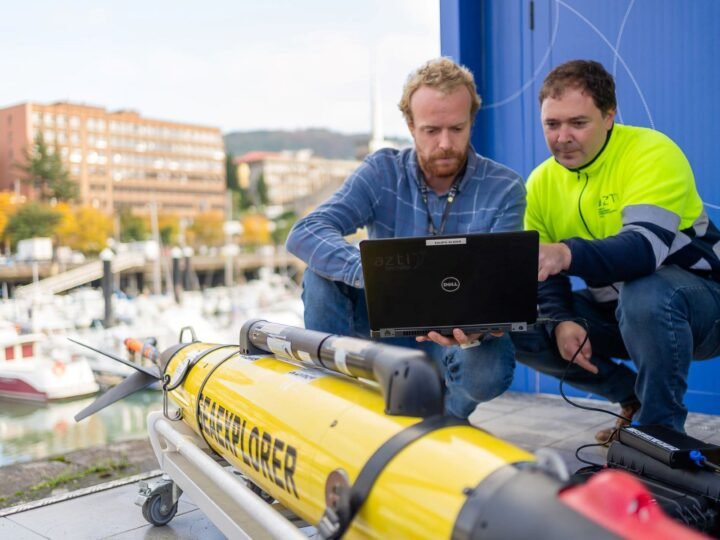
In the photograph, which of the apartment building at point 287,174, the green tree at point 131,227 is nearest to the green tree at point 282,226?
the apartment building at point 287,174

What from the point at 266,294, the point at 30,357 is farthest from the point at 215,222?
the point at 30,357

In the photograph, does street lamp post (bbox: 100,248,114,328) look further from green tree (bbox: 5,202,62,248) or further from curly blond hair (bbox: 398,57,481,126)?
green tree (bbox: 5,202,62,248)

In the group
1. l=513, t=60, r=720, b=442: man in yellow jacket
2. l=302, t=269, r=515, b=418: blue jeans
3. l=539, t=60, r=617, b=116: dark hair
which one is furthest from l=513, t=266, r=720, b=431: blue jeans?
l=539, t=60, r=617, b=116: dark hair

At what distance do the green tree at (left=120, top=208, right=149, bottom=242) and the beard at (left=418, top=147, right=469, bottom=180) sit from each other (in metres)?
77.9

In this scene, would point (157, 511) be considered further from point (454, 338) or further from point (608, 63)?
point (608, 63)

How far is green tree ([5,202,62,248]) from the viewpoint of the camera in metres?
61.2

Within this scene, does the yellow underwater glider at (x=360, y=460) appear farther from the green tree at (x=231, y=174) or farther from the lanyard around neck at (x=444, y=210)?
the green tree at (x=231, y=174)

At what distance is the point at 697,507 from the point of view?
5.70ft

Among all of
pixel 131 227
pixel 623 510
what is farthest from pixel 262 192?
pixel 623 510

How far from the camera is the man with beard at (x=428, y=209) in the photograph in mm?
2455

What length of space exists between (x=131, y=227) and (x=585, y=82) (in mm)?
79722

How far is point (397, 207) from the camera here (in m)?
2.75

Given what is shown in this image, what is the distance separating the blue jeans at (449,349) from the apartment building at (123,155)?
251 feet

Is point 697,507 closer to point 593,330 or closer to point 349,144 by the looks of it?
point 593,330
